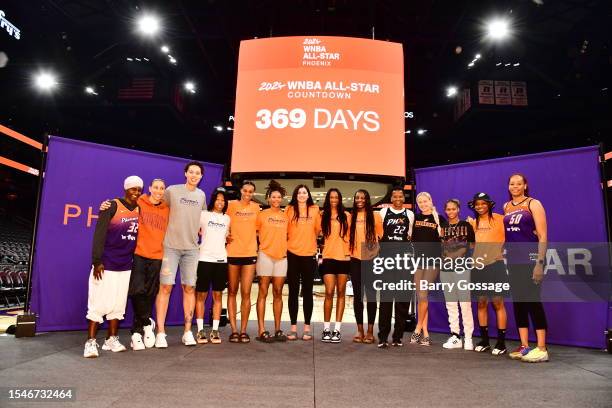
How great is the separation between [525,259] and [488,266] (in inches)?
13.3

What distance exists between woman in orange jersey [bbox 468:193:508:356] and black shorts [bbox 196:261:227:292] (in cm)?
239

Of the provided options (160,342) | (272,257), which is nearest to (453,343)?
(272,257)

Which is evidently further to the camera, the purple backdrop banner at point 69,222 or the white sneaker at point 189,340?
the purple backdrop banner at point 69,222

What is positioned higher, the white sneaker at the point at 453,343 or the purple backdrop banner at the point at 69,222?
the purple backdrop banner at the point at 69,222

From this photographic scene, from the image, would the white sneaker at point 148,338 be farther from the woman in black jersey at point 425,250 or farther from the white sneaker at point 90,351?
the woman in black jersey at point 425,250

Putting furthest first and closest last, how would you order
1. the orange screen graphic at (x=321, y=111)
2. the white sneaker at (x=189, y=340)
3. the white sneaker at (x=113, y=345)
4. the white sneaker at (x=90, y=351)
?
1. the orange screen graphic at (x=321, y=111)
2. the white sneaker at (x=189, y=340)
3. the white sneaker at (x=113, y=345)
4. the white sneaker at (x=90, y=351)

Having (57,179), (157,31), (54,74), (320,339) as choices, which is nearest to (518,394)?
(320,339)

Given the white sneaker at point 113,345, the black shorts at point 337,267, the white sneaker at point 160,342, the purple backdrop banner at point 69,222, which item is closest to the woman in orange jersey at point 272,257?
the black shorts at point 337,267

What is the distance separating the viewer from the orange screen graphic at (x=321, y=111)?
17.1 ft

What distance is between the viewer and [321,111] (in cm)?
521

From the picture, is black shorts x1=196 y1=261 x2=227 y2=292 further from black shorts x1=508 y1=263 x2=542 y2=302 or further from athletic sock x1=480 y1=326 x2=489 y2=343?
black shorts x1=508 y1=263 x2=542 y2=302

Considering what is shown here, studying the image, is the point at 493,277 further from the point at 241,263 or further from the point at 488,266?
the point at 241,263

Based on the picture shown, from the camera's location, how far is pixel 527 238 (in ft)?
10.3

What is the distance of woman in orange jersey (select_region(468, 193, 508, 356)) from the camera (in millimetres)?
3307
